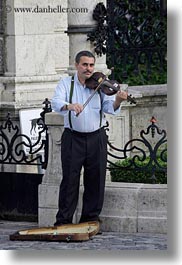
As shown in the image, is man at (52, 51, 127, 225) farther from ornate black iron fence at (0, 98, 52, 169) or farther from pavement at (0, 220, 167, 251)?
ornate black iron fence at (0, 98, 52, 169)

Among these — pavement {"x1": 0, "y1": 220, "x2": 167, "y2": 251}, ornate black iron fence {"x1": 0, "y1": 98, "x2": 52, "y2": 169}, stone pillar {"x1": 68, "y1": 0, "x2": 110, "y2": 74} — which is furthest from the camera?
stone pillar {"x1": 68, "y1": 0, "x2": 110, "y2": 74}

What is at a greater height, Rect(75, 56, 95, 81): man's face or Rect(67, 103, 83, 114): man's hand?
Rect(75, 56, 95, 81): man's face

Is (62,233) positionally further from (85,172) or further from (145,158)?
(145,158)

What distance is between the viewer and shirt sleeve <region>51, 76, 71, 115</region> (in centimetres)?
1255

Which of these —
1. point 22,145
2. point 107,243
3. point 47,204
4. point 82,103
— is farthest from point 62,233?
point 22,145

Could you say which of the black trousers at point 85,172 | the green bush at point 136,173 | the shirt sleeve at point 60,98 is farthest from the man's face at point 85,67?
the green bush at point 136,173

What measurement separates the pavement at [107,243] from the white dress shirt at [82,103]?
3.23 feet

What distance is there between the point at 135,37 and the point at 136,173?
10.8ft

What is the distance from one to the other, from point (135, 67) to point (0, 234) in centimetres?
425

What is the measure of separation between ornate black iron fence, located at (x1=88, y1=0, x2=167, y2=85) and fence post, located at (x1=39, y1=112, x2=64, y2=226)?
335 centimetres

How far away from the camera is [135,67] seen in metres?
17.0

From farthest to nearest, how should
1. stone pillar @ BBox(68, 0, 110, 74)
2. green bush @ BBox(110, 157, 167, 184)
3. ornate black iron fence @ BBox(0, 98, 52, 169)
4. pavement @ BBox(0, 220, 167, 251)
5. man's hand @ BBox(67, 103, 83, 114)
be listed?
1. stone pillar @ BBox(68, 0, 110, 74)
2. ornate black iron fence @ BBox(0, 98, 52, 169)
3. green bush @ BBox(110, 157, 167, 184)
4. pavement @ BBox(0, 220, 167, 251)
5. man's hand @ BBox(67, 103, 83, 114)

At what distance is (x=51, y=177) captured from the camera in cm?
1343

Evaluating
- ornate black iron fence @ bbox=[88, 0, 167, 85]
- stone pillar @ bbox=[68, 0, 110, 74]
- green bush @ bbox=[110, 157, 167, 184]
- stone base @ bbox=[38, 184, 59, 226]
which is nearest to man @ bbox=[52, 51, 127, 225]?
stone base @ bbox=[38, 184, 59, 226]
